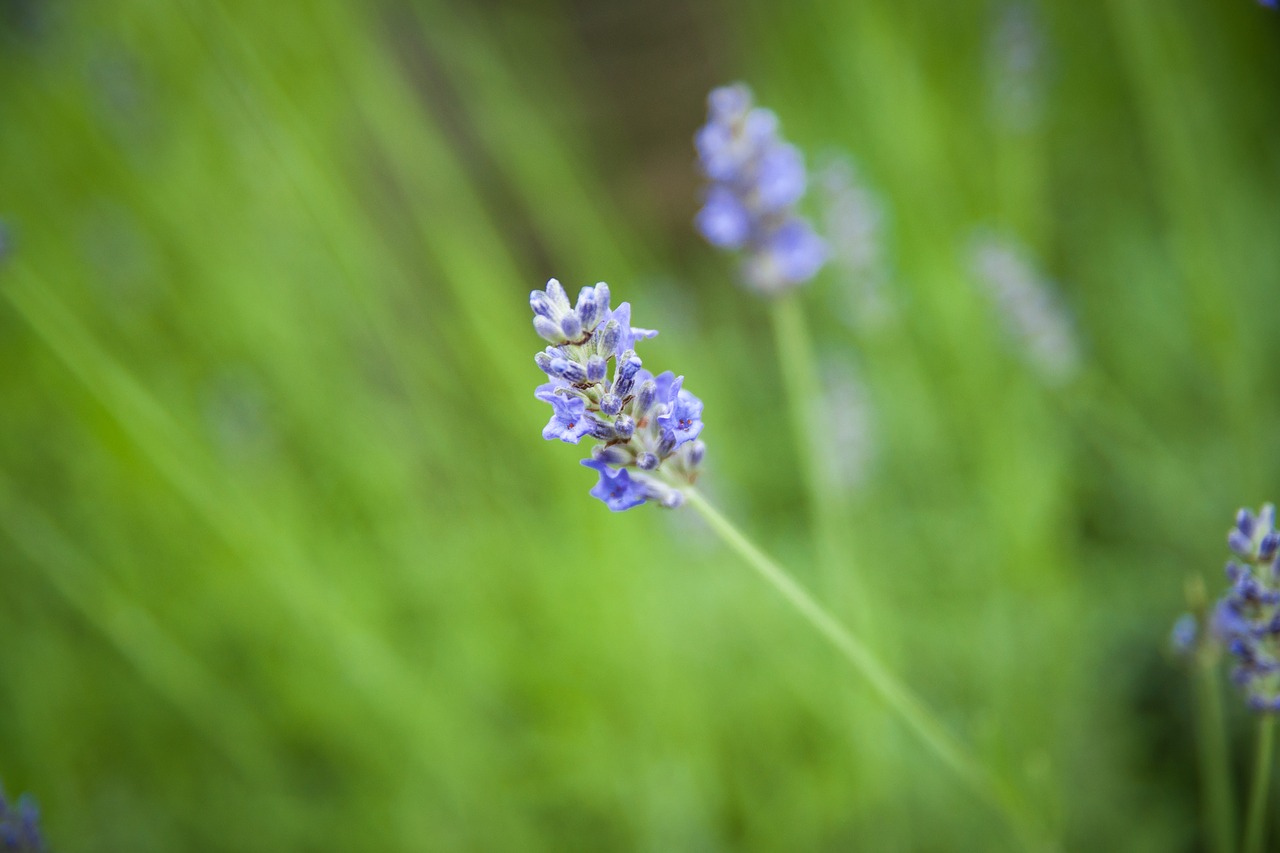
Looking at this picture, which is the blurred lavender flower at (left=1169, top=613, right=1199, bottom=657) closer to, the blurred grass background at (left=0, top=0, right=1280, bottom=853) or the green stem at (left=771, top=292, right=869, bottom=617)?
the blurred grass background at (left=0, top=0, right=1280, bottom=853)

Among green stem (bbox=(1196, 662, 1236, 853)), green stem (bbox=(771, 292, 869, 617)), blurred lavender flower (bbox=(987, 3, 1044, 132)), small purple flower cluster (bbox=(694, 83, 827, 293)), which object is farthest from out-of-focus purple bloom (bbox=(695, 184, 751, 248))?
blurred lavender flower (bbox=(987, 3, 1044, 132))

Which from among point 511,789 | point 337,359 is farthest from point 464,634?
point 337,359

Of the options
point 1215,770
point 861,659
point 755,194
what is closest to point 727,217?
point 755,194

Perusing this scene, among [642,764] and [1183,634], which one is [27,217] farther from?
[1183,634]

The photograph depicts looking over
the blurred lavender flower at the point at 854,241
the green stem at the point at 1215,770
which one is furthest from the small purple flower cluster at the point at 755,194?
the green stem at the point at 1215,770

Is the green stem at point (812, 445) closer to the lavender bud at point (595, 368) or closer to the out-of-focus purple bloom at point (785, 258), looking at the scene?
the out-of-focus purple bloom at point (785, 258)

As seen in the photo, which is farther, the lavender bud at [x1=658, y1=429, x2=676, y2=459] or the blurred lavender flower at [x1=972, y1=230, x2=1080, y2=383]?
the blurred lavender flower at [x1=972, y1=230, x2=1080, y2=383]
